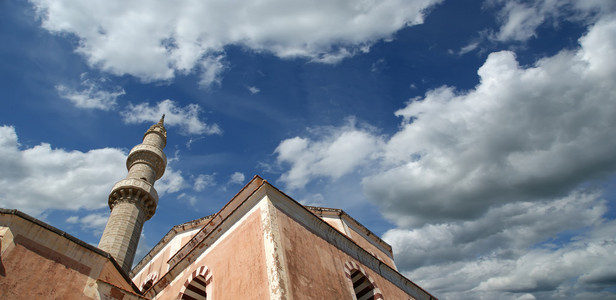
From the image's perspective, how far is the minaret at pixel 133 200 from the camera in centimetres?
1622

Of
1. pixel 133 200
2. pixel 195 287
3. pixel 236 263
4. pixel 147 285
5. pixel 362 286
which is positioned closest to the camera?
pixel 236 263

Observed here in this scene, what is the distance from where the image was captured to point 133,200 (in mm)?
18328

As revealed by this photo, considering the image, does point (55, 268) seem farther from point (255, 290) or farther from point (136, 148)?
point (136, 148)

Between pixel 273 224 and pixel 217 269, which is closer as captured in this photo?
pixel 273 224

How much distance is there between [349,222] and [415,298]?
15.9 feet

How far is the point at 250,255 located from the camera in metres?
8.48

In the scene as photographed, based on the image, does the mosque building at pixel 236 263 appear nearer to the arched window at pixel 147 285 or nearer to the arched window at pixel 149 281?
the arched window at pixel 149 281

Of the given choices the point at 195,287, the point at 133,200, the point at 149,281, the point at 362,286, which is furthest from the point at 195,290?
the point at 133,200

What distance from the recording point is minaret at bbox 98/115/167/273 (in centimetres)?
1622

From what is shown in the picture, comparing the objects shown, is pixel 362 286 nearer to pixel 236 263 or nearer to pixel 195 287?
pixel 236 263

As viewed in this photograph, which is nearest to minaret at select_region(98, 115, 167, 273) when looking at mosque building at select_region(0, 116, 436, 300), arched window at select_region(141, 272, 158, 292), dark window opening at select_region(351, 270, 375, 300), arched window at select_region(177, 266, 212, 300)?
arched window at select_region(141, 272, 158, 292)

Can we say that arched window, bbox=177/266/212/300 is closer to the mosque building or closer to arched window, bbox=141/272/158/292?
the mosque building

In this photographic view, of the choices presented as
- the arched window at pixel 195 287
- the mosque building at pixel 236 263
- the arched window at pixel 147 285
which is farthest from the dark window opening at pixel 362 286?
the arched window at pixel 147 285

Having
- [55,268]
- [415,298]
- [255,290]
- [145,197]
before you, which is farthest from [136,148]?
[415,298]
